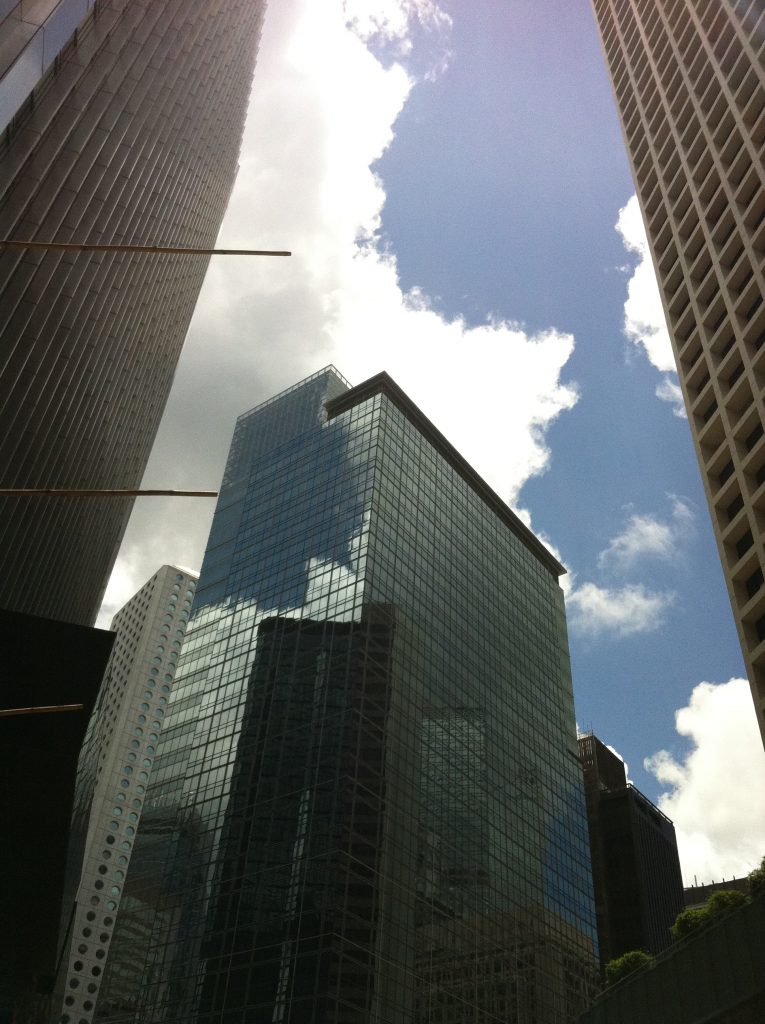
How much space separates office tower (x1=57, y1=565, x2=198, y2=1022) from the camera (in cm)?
10731

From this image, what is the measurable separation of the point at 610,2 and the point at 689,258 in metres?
33.4

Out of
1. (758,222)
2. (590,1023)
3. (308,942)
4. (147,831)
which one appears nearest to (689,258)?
(758,222)

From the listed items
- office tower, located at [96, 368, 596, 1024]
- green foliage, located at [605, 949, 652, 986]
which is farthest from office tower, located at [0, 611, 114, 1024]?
office tower, located at [96, 368, 596, 1024]

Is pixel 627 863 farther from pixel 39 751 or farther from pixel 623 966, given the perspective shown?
pixel 39 751

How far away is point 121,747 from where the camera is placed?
127 metres

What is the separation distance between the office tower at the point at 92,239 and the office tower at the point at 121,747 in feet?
181

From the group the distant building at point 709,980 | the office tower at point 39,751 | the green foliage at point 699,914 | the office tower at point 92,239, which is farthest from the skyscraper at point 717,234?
the office tower at point 92,239

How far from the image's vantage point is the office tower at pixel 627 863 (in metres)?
130

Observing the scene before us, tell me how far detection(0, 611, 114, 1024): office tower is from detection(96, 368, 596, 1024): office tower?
133 ft

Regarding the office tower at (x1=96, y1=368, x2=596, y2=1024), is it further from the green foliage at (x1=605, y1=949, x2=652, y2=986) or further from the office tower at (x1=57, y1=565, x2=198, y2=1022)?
the office tower at (x1=57, y1=565, x2=198, y2=1022)

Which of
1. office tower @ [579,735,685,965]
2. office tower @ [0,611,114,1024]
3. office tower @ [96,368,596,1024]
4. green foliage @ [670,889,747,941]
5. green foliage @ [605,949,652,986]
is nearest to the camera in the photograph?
office tower @ [0,611,114,1024]

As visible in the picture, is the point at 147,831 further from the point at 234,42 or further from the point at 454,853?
the point at 234,42

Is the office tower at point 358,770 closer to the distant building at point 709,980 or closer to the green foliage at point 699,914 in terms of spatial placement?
the green foliage at point 699,914

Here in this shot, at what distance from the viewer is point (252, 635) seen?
82.6m
